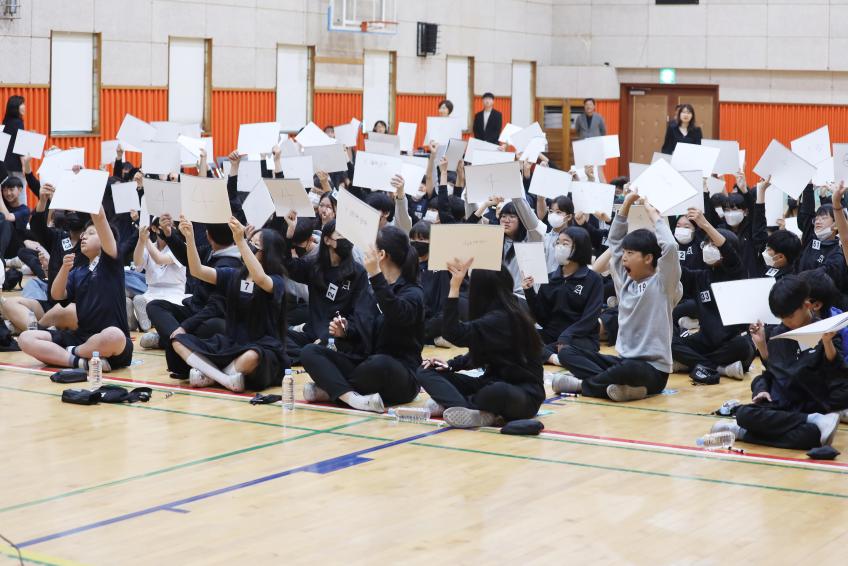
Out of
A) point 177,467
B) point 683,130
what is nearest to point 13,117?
point 683,130

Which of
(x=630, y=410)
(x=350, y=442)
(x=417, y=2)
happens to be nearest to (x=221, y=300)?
(x=350, y=442)

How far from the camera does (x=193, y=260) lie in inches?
356

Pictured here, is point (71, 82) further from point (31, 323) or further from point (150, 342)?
point (150, 342)

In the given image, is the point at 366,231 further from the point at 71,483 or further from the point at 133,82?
the point at 133,82

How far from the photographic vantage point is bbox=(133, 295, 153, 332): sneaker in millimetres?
11656

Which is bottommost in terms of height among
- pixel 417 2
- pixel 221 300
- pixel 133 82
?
pixel 221 300

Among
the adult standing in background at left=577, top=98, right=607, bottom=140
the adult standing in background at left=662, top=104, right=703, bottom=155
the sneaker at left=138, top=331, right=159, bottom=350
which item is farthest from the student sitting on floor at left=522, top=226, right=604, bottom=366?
the adult standing in background at left=577, top=98, right=607, bottom=140

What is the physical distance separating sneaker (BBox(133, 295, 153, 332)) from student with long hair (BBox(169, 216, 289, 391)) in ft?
8.31

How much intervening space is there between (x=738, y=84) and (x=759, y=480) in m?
20.5

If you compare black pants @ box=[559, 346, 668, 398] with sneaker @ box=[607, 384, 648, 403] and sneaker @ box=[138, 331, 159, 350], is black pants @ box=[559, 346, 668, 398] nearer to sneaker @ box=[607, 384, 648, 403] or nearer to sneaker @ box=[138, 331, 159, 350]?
sneaker @ box=[607, 384, 648, 403]

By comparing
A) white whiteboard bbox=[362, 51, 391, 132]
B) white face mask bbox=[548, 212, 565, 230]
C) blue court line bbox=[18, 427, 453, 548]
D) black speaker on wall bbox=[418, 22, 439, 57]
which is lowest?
blue court line bbox=[18, 427, 453, 548]

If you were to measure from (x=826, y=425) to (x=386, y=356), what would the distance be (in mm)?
2950

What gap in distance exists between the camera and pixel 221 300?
32.4ft

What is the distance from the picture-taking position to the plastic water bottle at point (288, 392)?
822 centimetres
